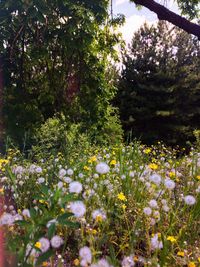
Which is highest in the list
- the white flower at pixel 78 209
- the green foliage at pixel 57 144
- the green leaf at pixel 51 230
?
the green foliage at pixel 57 144

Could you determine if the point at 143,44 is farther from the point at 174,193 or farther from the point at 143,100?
the point at 174,193

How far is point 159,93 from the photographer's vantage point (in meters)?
21.1

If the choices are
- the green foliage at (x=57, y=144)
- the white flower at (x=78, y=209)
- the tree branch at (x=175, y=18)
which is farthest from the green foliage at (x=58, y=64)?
the white flower at (x=78, y=209)

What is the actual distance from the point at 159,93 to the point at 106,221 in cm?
1874

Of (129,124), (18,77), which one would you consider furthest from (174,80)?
(18,77)

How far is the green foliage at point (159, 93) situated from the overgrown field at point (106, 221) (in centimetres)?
1606

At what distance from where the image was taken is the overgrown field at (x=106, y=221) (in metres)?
2.03

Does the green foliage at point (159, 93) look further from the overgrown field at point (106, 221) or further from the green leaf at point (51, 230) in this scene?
the green leaf at point (51, 230)

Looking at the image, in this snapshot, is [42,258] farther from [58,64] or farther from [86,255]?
[58,64]

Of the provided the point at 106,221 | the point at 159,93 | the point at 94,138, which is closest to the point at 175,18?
the point at 106,221

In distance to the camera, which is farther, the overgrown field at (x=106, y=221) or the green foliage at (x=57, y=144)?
the green foliage at (x=57, y=144)

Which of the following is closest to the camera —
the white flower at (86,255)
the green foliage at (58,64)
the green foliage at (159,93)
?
the white flower at (86,255)

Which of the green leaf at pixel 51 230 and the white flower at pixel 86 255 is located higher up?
the green leaf at pixel 51 230

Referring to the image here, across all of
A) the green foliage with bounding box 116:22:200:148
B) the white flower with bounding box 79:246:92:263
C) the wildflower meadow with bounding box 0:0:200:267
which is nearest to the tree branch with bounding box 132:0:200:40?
the wildflower meadow with bounding box 0:0:200:267
